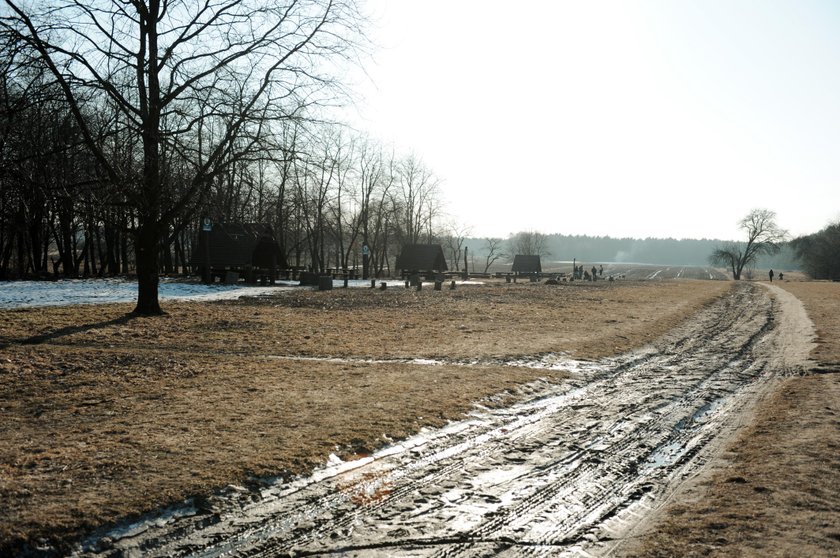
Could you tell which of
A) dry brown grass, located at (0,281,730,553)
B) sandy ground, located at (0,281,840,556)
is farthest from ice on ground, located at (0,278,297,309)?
sandy ground, located at (0,281,840,556)

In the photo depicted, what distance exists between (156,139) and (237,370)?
7572 millimetres

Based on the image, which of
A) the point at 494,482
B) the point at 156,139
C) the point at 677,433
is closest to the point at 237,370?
the point at 494,482

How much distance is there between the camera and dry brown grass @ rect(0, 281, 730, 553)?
5.00 m

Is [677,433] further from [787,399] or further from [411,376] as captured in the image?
[411,376]

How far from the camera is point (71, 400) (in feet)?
25.6

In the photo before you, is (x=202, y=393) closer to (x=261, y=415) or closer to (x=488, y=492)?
(x=261, y=415)

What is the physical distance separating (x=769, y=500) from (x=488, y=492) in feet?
7.21

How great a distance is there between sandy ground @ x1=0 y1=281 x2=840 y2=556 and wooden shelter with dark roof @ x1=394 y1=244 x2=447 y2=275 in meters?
40.9

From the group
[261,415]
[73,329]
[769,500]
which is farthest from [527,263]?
[769,500]

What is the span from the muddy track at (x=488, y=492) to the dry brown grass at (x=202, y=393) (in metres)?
0.41

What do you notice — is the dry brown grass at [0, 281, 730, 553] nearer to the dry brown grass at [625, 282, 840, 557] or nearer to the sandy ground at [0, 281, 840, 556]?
the sandy ground at [0, 281, 840, 556]

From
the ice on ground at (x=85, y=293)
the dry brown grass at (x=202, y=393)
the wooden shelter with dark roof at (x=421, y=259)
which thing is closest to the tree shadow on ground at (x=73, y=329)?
the dry brown grass at (x=202, y=393)

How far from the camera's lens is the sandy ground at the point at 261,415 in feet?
14.8

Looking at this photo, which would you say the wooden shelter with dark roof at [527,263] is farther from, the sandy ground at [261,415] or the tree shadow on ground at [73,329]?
the tree shadow on ground at [73,329]
